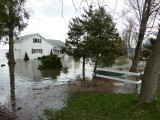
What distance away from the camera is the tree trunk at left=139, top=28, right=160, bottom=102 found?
4.56 meters

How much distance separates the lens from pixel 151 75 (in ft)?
15.2

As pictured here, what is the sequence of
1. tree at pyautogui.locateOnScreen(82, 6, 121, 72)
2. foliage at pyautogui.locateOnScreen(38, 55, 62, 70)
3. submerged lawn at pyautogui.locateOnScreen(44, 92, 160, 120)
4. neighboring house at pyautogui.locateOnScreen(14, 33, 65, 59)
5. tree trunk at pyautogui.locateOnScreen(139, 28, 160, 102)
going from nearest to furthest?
submerged lawn at pyautogui.locateOnScreen(44, 92, 160, 120)
tree trunk at pyautogui.locateOnScreen(139, 28, 160, 102)
tree at pyautogui.locateOnScreen(82, 6, 121, 72)
foliage at pyautogui.locateOnScreen(38, 55, 62, 70)
neighboring house at pyautogui.locateOnScreen(14, 33, 65, 59)

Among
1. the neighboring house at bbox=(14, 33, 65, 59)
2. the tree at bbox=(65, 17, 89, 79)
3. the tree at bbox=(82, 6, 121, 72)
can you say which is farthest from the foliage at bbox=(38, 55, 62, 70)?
the neighboring house at bbox=(14, 33, 65, 59)

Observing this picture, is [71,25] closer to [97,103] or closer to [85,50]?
[85,50]

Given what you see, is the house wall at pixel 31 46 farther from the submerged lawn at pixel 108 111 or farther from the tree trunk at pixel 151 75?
the tree trunk at pixel 151 75

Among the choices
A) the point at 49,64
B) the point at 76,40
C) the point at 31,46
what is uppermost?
the point at 31,46

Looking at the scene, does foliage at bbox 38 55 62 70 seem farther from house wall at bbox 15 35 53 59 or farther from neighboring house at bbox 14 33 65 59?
house wall at bbox 15 35 53 59

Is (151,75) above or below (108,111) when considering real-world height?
above

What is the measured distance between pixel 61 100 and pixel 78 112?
5.43ft

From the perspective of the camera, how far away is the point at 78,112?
15.1ft

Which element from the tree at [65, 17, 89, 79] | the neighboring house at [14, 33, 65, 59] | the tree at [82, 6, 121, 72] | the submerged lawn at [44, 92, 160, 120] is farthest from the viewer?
the neighboring house at [14, 33, 65, 59]

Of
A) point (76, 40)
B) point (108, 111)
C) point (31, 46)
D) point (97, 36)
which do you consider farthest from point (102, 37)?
point (31, 46)

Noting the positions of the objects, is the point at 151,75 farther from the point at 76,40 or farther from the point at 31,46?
the point at 31,46

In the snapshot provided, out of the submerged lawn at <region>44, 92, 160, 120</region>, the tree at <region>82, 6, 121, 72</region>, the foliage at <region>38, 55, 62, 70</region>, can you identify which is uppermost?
the tree at <region>82, 6, 121, 72</region>
